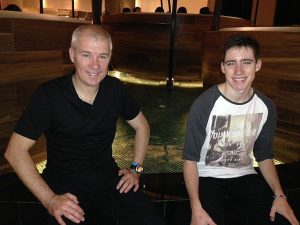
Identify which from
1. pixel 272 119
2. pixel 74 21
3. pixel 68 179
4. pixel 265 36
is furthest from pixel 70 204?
pixel 265 36

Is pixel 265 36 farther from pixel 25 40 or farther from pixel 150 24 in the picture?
pixel 150 24

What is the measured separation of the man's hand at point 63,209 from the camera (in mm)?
1265

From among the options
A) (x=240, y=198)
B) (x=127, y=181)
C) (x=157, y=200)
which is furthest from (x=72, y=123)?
(x=240, y=198)

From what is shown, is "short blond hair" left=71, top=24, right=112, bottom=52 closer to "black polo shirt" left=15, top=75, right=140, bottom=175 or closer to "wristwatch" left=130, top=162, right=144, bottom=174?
"black polo shirt" left=15, top=75, right=140, bottom=175

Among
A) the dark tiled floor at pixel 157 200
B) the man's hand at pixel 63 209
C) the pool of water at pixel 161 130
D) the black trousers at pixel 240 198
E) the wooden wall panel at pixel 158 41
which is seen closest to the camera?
the man's hand at pixel 63 209

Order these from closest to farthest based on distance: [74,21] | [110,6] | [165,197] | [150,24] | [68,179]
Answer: [68,179] → [165,197] → [74,21] → [150,24] → [110,6]

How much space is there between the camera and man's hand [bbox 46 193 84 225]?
1265 mm

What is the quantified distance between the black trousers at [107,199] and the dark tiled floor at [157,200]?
236mm

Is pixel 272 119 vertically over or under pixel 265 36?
under

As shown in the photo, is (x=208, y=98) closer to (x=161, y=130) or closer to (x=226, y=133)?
(x=226, y=133)

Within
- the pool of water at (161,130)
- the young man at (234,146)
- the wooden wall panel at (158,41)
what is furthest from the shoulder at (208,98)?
the wooden wall panel at (158,41)

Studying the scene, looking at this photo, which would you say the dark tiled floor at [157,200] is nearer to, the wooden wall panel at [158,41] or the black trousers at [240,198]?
the black trousers at [240,198]

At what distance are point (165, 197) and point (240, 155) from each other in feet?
1.63

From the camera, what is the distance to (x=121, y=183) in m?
1.55
